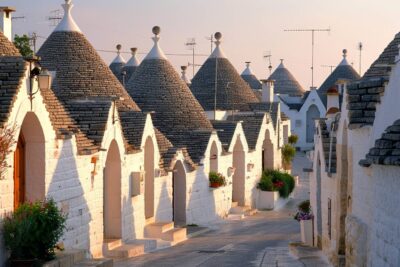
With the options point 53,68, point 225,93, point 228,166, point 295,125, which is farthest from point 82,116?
point 295,125

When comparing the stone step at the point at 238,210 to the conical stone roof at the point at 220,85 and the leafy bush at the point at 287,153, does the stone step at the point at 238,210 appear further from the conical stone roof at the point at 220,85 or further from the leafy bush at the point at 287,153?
the leafy bush at the point at 287,153

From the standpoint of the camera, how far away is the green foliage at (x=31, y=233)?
11.4 meters

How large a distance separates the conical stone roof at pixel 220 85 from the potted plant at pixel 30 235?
23.5 meters

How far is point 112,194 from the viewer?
1850cm

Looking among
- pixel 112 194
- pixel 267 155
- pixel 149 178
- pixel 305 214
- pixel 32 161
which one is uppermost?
pixel 267 155

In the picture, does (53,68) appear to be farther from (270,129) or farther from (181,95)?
(270,129)

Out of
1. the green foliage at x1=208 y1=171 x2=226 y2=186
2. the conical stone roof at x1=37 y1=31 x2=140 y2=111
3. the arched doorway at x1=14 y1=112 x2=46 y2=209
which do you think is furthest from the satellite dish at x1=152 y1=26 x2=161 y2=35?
the arched doorway at x1=14 y1=112 x2=46 y2=209

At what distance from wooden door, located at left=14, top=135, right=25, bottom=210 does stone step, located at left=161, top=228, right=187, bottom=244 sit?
7789 mm

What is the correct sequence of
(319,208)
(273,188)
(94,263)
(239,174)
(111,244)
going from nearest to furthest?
(94,263)
(111,244)
(319,208)
(239,174)
(273,188)

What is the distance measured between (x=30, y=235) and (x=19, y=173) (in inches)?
76.6

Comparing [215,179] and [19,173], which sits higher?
[19,173]

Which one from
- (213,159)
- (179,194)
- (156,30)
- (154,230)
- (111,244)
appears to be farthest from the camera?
(156,30)

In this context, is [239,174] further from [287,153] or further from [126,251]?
[126,251]

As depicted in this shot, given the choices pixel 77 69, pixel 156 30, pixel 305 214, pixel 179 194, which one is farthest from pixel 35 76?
pixel 156 30
